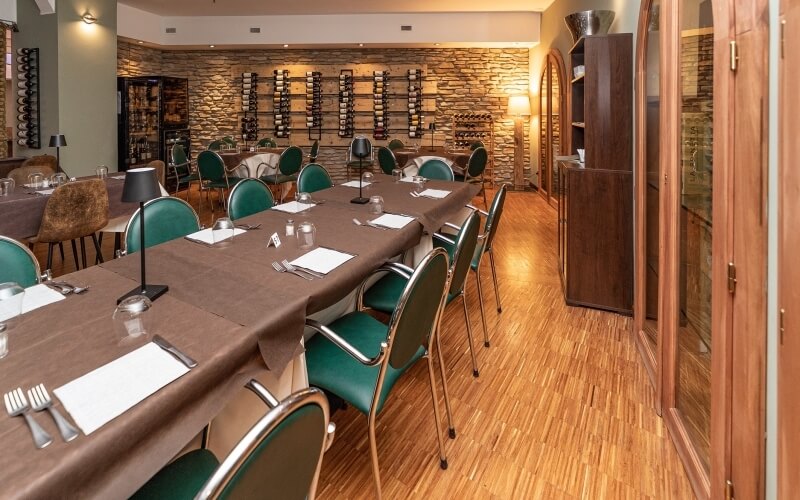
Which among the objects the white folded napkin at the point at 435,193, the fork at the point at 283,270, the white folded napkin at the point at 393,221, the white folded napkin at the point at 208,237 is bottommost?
the fork at the point at 283,270

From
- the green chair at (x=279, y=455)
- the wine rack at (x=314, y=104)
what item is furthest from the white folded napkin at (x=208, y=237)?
the wine rack at (x=314, y=104)

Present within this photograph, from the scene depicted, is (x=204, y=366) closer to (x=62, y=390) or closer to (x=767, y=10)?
(x=62, y=390)

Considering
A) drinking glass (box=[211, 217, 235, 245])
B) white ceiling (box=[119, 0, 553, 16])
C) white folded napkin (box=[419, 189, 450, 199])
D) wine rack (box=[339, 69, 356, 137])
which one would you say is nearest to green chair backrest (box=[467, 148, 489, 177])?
white ceiling (box=[119, 0, 553, 16])

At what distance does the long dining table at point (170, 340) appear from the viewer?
3.21 ft

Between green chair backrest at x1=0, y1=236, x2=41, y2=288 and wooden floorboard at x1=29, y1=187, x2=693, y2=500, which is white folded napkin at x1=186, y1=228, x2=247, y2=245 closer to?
green chair backrest at x1=0, y1=236, x2=41, y2=288

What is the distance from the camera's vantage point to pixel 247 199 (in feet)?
11.7

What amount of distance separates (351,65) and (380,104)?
1.02m

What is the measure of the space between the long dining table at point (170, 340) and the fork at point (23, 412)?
0.04ft

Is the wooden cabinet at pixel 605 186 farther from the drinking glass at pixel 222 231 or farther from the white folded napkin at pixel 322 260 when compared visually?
the drinking glass at pixel 222 231

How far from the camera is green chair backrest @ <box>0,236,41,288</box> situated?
2.04 meters

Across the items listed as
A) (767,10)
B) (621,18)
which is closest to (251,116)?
(621,18)

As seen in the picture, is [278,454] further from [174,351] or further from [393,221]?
[393,221]

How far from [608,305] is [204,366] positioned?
10.6 feet

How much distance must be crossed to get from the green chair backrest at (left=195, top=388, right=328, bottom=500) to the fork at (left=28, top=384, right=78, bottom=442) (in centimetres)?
41
